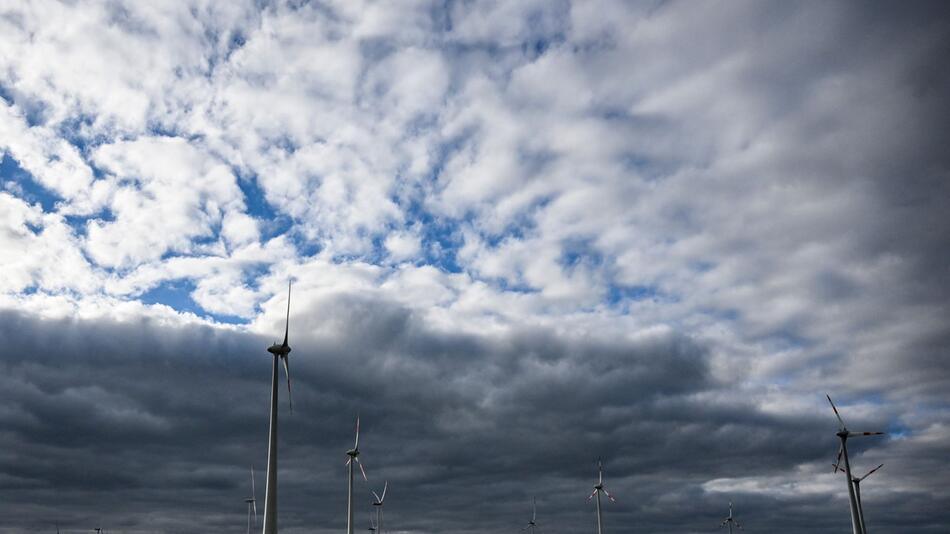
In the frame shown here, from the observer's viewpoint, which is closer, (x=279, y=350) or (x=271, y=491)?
(x=271, y=491)

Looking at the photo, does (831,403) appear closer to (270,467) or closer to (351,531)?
(351,531)

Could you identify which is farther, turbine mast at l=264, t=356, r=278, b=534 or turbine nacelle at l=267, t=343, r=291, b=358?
turbine nacelle at l=267, t=343, r=291, b=358

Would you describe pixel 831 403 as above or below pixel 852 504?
above

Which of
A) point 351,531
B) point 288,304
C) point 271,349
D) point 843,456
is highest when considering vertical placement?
point 288,304

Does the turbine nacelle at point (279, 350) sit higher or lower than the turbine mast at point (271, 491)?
higher

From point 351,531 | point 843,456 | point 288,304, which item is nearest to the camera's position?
point 288,304

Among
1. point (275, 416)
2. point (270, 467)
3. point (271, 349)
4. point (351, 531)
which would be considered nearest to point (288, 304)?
point (271, 349)

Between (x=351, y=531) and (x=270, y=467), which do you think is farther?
(x=351, y=531)

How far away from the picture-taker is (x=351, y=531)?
197375mm

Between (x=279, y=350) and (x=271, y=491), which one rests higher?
(x=279, y=350)

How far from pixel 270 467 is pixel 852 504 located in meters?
120

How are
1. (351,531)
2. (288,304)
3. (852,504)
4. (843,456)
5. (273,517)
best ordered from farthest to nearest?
(351,531) → (843,456) → (852,504) → (288,304) → (273,517)

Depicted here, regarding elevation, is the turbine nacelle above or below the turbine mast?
above

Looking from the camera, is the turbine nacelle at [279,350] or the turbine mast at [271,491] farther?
the turbine nacelle at [279,350]
